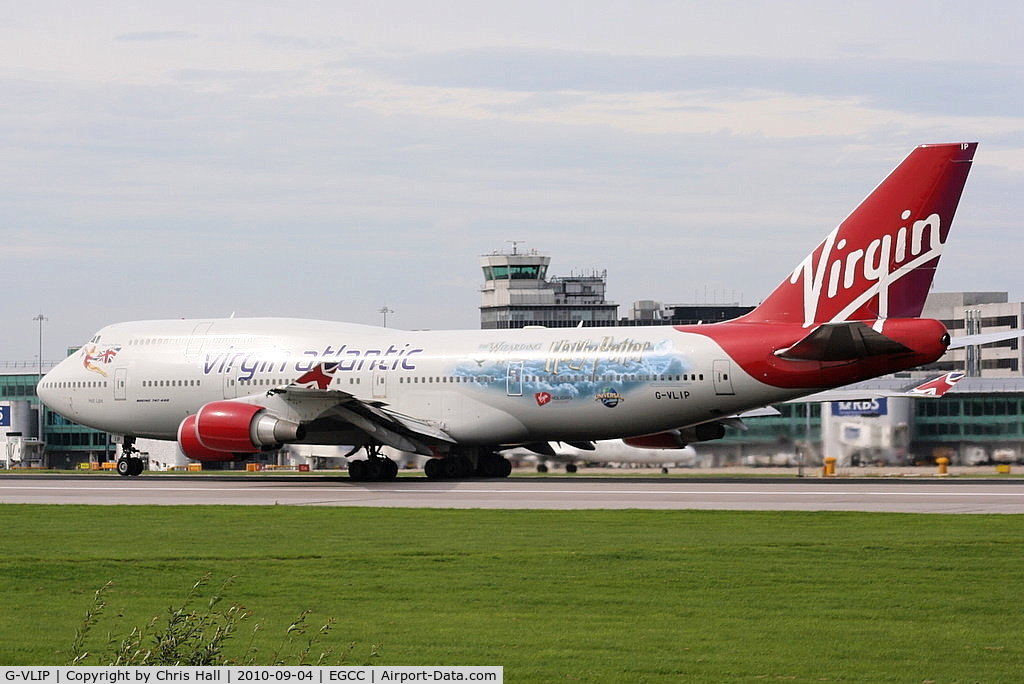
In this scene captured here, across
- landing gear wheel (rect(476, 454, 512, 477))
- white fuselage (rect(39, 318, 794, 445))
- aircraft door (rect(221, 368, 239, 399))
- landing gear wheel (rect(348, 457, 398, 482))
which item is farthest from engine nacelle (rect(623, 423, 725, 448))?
aircraft door (rect(221, 368, 239, 399))

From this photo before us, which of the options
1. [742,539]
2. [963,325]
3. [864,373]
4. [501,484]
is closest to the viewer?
[742,539]

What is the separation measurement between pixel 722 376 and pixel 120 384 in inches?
864

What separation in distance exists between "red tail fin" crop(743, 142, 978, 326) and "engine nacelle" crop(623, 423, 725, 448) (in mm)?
5465

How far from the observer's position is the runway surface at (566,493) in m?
31.5

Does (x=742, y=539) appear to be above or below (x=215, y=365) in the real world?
below

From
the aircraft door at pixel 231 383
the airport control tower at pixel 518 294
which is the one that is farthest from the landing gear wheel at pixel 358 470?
the airport control tower at pixel 518 294

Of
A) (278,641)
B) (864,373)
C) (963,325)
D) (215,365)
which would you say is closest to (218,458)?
(215,365)

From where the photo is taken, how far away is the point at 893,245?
39.7 meters

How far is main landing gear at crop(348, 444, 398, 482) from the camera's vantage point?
148 ft

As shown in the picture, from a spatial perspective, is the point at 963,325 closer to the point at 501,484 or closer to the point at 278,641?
the point at 501,484

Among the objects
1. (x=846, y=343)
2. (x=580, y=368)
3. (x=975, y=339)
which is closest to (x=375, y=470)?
(x=580, y=368)

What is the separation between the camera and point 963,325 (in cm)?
15712

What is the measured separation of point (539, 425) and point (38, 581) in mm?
26258

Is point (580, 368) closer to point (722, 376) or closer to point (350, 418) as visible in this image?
point (722, 376)
